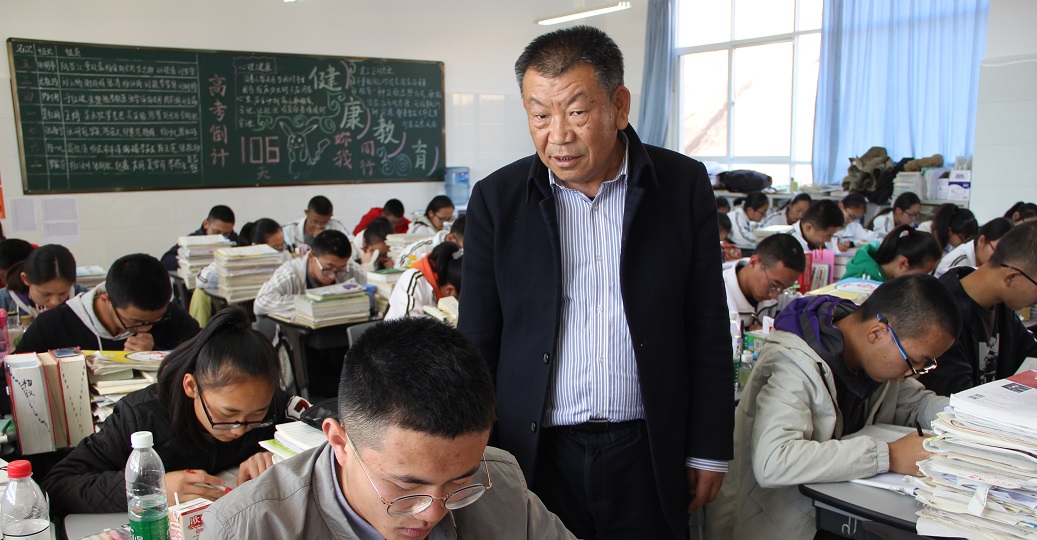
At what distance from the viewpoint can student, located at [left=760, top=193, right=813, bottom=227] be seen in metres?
6.81

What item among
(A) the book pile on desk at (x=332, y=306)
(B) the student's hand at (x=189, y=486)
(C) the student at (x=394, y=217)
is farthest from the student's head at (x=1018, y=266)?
(C) the student at (x=394, y=217)

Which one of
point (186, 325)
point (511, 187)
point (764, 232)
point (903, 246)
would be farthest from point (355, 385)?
point (764, 232)

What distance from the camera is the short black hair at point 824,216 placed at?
16.1 feet

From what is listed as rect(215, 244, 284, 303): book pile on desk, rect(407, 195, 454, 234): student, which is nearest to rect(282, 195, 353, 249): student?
rect(407, 195, 454, 234): student

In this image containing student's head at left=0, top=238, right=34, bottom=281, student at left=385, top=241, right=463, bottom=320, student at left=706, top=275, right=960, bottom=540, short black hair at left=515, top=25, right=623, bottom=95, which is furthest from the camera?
student's head at left=0, top=238, right=34, bottom=281

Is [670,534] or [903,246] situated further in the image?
[903,246]

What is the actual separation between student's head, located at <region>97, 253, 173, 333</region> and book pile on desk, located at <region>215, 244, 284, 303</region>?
1.93 meters

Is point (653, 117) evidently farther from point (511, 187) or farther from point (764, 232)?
point (511, 187)

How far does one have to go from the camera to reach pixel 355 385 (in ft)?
3.32

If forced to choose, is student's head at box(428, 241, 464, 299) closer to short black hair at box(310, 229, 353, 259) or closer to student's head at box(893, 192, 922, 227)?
short black hair at box(310, 229, 353, 259)

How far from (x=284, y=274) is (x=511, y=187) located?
115 inches

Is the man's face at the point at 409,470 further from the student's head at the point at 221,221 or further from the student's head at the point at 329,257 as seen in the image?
the student's head at the point at 221,221

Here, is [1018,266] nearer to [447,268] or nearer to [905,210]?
[447,268]

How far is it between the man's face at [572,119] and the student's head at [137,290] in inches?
69.0
